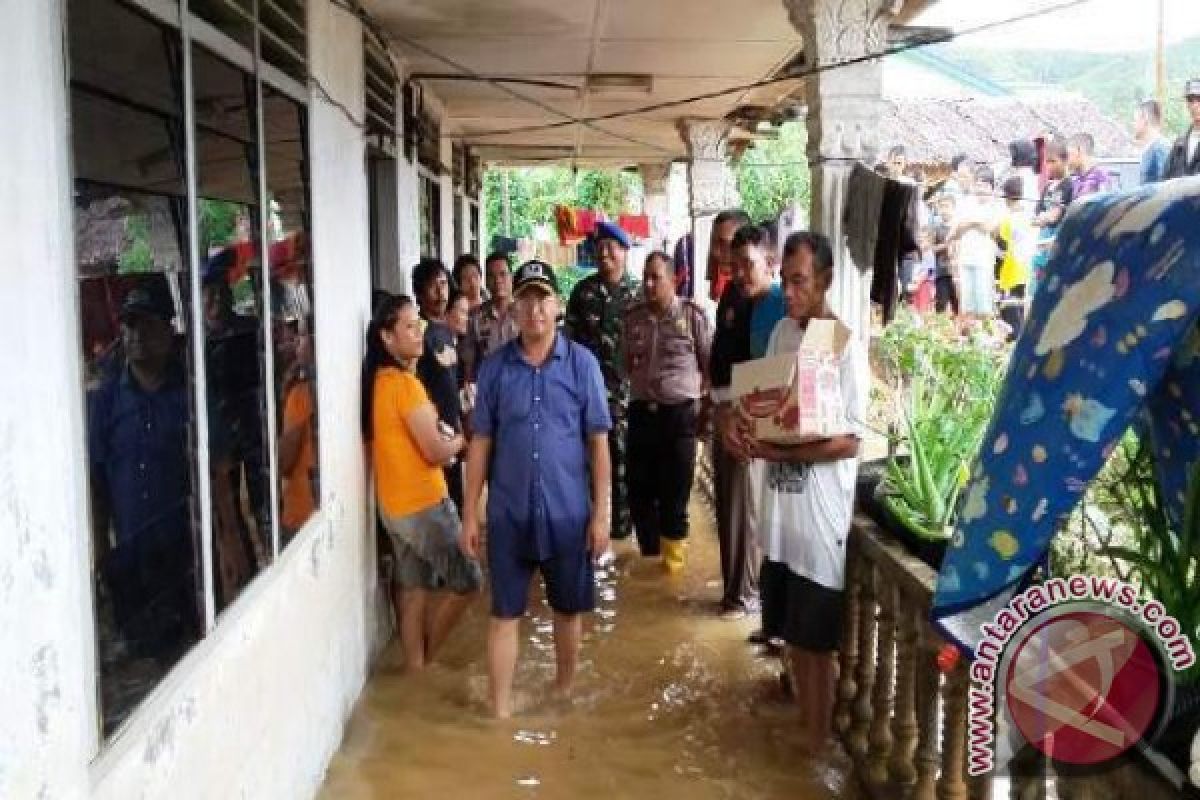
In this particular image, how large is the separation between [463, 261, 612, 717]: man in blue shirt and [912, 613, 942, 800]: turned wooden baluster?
1.46 meters

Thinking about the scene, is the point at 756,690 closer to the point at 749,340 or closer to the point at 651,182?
the point at 749,340

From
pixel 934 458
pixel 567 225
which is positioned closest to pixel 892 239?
pixel 934 458

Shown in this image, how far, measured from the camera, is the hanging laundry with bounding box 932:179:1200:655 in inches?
58.4

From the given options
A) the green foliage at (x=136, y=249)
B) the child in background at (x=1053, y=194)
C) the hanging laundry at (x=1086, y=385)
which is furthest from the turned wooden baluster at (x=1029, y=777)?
the child in background at (x=1053, y=194)

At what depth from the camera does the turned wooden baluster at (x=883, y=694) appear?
128 inches

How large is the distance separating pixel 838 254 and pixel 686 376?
43.9 inches

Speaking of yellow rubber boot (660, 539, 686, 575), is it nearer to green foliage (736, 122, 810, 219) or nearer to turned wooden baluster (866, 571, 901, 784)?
turned wooden baluster (866, 571, 901, 784)

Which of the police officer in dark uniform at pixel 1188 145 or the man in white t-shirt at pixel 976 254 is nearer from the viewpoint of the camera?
the police officer in dark uniform at pixel 1188 145

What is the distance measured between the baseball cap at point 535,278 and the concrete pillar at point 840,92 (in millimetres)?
1322

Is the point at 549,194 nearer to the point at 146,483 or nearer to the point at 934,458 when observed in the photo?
the point at 934,458

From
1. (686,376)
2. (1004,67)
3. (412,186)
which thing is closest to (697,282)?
(412,186)

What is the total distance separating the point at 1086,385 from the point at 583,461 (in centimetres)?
268

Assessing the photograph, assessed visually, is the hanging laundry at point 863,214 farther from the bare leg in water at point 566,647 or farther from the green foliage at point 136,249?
the green foliage at point 136,249

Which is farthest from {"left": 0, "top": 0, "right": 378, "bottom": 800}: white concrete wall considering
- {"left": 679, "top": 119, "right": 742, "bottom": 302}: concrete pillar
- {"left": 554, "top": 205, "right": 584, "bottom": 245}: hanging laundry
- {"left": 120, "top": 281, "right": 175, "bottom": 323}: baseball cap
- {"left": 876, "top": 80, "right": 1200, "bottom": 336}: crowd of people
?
{"left": 554, "top": 205, "right": 584, "bottom": 245}: hanging laundry
